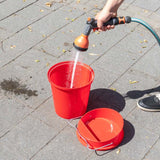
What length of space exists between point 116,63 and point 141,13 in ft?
5.20

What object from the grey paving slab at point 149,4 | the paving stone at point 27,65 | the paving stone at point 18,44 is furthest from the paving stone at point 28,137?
the grey paving slab at point 149,4

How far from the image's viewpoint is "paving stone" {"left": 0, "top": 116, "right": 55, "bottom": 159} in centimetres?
347

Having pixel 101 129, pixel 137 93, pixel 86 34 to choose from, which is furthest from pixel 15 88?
pixel 137 93

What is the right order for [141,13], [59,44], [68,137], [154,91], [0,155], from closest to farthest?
[0,155] → [68,137] → [154,91] → [59,44] → [141,13]

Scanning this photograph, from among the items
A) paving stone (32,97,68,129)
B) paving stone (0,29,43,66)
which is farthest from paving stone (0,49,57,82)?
paving stone (32,97,68,129)

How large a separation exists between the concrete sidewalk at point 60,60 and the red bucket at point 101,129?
0.10 metres

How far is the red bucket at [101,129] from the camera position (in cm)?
343

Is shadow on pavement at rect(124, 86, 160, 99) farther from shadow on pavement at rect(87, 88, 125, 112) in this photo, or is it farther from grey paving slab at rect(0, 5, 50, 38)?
grey paving slab at rect(0, 5, 50, 38)

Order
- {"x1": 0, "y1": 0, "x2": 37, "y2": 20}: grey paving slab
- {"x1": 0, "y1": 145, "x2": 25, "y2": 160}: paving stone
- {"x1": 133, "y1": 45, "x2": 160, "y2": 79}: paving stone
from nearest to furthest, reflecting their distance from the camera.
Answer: {"x1": 0, "y1": 145, "x2": 25, "y2": 160}: paving stone, {"x1": 133, "y1": 45, "x2": 160, "y2": 79}: paving stone, {"x1": 0, "y1": 0, "x2": 37, "y2": 20}: grey paving slab

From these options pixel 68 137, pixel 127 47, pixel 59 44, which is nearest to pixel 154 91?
pixel 127 47

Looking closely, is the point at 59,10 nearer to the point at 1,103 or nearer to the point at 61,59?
the point at 61,59

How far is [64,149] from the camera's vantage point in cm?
350

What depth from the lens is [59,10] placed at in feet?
19.4

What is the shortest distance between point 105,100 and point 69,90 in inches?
32.5
